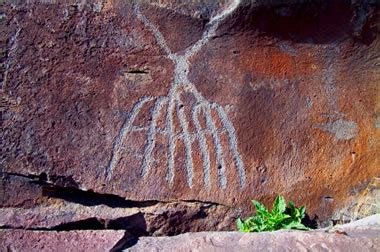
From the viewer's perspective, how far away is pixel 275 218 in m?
1.65

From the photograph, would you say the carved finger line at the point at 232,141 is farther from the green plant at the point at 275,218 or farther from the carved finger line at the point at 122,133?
the carved finger line at the point at 122,133

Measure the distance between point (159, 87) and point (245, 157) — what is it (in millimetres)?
364

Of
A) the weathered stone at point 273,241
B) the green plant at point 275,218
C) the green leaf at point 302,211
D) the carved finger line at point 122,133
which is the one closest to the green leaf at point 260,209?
the green plant at point 275,218

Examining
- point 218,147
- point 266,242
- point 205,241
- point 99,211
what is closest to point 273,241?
point 266,242

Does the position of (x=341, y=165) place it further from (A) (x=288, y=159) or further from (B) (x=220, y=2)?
(B) (x=220, y=2)

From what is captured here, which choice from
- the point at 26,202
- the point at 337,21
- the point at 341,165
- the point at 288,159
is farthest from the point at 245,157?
the point at 26,202

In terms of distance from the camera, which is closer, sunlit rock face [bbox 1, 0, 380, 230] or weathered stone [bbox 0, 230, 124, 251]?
weathered stone [bbox 0, 230, 124, 251]

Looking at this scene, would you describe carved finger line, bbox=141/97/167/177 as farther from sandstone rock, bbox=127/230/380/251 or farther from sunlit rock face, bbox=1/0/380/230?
sandstone rock, bbox=127/230/380/251

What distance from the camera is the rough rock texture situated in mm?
1371

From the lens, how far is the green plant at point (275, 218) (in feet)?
5.39

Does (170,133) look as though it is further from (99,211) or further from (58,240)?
(58,240)

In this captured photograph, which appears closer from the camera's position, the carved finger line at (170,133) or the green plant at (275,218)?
the green plant at (275,218)

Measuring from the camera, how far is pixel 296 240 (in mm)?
A: 1390

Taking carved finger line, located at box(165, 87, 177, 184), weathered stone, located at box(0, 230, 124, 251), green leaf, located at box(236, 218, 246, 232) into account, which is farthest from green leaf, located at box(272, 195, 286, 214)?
weathered stone, located at box(0, 230, 124, 251)
